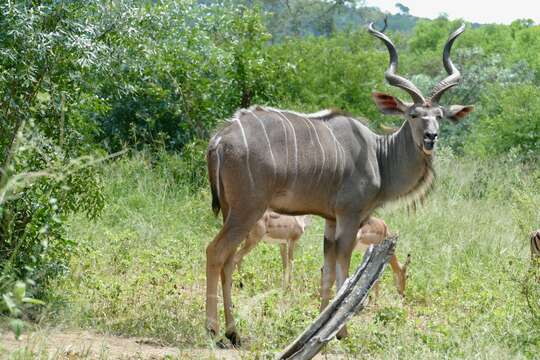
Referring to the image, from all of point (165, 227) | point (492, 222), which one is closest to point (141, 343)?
point (165, 227)

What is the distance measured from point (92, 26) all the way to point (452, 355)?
288cm

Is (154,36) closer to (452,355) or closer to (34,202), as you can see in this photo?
(34,202)

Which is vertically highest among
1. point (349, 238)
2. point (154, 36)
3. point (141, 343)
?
point (154, 36)

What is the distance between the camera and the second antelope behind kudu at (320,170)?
5.34 meters

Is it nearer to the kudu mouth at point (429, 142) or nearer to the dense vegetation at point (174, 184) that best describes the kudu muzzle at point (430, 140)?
the kudu mouth at point (429, 142)

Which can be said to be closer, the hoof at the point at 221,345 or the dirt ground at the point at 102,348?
the dirt ground at the point at 102,348

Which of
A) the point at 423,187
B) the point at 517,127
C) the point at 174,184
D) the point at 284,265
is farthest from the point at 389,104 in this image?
the point at 517,127

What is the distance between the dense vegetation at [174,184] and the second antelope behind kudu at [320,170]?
470mm

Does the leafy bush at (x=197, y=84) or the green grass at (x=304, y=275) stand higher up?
the leafy bush at (x=197, y=84)

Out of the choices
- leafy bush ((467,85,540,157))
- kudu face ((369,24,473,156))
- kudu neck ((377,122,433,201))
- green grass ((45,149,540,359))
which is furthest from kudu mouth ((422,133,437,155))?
leafy bush ((467,85,540,157))

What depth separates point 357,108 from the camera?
13.2 m

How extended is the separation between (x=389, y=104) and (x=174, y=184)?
3715mm

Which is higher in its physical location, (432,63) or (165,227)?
(432,63)

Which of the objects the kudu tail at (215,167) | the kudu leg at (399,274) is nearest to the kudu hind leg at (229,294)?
the kudu tail at (215,167)
